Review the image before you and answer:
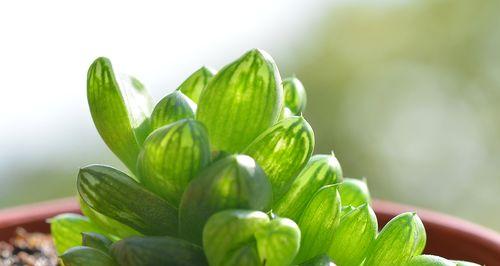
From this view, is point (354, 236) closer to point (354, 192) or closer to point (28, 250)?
point (354, 192)

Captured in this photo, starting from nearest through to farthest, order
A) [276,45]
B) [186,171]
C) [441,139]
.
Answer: [186,171] < [441,139] < [276,45]

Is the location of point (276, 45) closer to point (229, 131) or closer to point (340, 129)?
point (340, 129)

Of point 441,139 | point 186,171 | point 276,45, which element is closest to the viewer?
point 186,171

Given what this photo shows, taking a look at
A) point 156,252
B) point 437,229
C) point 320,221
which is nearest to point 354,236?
point 320,221

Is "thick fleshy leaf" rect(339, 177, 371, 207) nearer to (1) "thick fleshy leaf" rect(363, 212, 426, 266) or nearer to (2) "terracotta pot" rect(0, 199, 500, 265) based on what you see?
(1) "thick fleshy leaf" rect(363, 212, 426, 266)

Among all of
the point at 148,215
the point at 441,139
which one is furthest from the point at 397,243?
the point at 441,139

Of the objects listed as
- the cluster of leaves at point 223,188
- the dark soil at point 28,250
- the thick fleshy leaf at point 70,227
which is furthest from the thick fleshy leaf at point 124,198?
the dark soil at point 28,250
